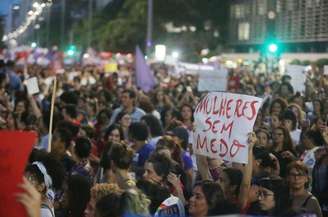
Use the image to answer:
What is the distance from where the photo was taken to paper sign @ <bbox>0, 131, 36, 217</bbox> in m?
3.41

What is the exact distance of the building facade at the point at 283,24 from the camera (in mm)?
51625

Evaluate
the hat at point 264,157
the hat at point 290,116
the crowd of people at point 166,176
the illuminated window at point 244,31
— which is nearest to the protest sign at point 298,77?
the crowd of people at point 166,176

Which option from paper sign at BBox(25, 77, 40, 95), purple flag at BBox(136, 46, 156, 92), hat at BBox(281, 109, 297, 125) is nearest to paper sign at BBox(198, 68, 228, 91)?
purple flag at BBox(136, 46, 156, 92)

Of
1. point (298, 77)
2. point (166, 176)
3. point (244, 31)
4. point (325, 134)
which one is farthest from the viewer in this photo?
point (244, 31)

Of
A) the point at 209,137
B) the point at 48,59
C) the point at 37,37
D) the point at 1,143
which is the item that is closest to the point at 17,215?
the point at 1,143

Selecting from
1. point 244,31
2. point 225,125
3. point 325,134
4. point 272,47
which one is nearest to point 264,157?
point 225,125

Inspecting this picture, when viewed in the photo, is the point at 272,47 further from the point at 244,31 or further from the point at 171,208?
the point at 244,31

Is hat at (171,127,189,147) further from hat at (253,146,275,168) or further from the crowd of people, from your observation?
hat at (253,146,275,168)

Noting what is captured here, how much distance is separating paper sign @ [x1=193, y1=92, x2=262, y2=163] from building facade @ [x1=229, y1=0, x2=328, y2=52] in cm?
2675

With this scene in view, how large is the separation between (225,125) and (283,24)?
53855 mm

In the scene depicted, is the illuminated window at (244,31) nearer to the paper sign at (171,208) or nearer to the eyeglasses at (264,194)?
the eyeglasses at (264,194)

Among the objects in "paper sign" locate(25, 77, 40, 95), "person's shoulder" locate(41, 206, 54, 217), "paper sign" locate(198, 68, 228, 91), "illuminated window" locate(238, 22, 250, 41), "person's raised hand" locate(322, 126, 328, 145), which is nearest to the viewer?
"person's shoulder" locate(41, 206, 54, 217)

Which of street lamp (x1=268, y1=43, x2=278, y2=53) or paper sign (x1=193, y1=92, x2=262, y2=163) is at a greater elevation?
street lamp (x1=268, y1=43, x2=278, y2=53)

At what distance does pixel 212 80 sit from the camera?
18.0 m
